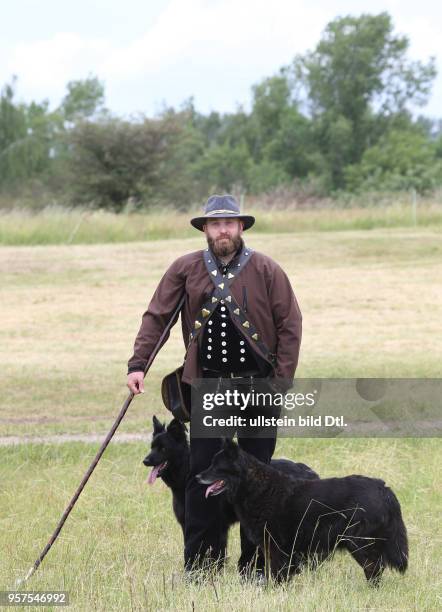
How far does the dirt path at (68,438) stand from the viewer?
32.4 feet

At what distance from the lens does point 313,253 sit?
2745cm

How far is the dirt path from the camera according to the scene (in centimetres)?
988

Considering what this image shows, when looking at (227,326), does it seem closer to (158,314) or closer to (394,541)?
(158,314)

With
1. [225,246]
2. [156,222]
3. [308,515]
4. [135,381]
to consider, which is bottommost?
[156,222]

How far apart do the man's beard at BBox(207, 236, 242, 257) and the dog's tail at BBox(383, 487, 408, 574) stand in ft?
4.98

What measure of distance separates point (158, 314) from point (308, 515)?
1.38 metres

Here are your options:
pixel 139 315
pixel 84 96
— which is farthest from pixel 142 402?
pixel 84 96

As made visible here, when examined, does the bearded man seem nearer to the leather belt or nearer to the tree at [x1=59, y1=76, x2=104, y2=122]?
the leather belt

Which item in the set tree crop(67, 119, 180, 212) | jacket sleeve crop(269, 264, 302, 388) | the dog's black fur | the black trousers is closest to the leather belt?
jacket sleeve crop(269, 264, 302, 388)

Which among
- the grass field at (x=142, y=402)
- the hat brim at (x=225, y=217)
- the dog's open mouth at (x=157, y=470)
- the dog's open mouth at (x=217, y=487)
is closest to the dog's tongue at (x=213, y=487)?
the dog's open mouth at (x=217, y=487)

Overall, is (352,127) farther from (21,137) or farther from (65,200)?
(65,200)

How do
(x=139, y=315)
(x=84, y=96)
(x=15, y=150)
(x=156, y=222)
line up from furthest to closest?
1. (x=84, y=96)
2. (x=15, y=150)
3. (x=156, y=222)
4. (x=139, y=315)

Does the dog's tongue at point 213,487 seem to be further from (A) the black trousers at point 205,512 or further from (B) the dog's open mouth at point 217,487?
(A) the black trousers at point 205,512

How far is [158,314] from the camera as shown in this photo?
5.82 metres
